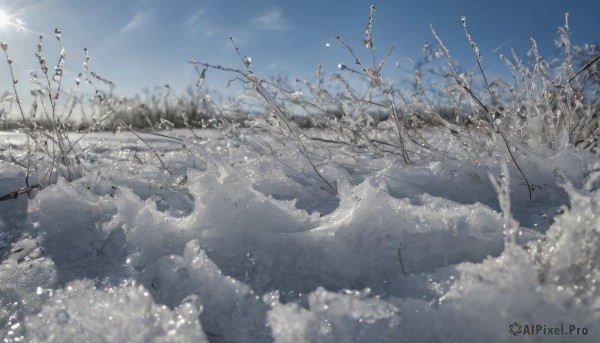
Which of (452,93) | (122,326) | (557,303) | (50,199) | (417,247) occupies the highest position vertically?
(452,93)

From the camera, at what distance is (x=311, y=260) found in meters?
1.22

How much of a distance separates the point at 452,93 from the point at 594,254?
5.14 feet

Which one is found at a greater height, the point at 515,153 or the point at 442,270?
the point at 515,153

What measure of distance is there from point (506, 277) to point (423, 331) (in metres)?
0.17

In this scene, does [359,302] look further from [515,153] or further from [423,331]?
[515,153]

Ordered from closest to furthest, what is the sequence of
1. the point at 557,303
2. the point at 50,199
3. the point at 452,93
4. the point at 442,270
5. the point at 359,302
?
the point at 557,303 → the point at 359,302 → the point at 442,270 → the point at 50,199 → the point at 452,93

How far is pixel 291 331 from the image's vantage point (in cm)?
91

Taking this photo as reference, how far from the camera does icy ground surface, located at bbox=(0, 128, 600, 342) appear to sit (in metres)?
0.89

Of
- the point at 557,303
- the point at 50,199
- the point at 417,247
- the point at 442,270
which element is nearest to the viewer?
the point at 557,303

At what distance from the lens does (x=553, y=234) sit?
0.97m

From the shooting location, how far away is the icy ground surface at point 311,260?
885 millimetres

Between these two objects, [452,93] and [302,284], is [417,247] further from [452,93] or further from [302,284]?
[452,93]

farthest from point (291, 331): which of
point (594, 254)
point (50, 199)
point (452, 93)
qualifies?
point (452, 93)

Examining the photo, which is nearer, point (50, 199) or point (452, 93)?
point (50, 199)
